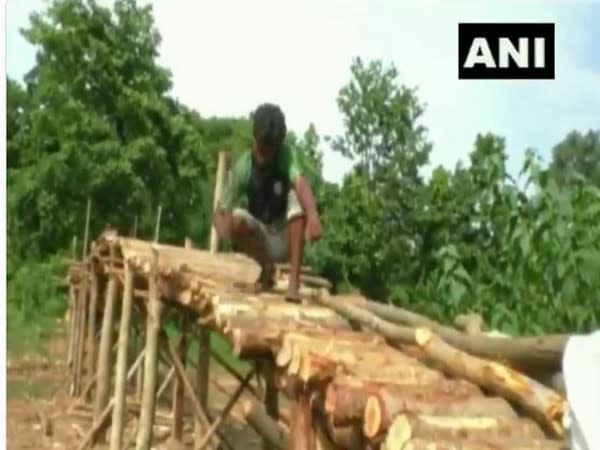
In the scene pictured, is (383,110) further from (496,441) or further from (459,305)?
(496,441)

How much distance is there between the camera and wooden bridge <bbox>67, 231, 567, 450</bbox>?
6.09 ft

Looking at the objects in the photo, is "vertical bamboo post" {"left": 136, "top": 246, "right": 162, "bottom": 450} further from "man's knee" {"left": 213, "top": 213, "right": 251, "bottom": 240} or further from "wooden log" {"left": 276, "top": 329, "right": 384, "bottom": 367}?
"wooden log" {"left": 276, "top": 329, "right": 384, "bottom": 367}

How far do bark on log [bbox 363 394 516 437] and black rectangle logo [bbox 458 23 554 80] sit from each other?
1.04m

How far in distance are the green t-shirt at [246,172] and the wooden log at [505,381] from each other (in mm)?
752

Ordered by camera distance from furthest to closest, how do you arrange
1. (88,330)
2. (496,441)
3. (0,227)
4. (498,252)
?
(88,330) < (498,252) < (0,227) < (496,441)

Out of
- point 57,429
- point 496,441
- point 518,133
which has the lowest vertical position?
point 57,429

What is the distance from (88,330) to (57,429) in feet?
1.53

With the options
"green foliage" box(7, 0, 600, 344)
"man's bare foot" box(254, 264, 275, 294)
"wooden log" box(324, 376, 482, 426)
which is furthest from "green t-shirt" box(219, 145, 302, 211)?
"wooden log" box(324, 376, 482, 426)

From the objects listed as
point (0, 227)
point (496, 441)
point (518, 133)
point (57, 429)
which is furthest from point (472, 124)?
point (57, 429)

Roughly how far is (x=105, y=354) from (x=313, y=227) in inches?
A: 74.8

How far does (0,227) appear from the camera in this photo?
245cm

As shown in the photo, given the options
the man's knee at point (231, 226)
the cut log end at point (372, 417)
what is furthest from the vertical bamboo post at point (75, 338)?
the cut log end at point (372, 417)

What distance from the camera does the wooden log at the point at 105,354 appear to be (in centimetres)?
457

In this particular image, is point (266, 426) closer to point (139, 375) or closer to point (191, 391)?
point (191, 391)
